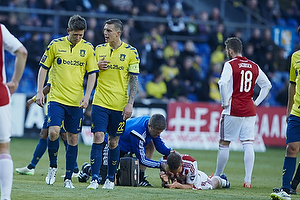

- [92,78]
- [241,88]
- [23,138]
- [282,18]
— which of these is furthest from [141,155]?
[282,18]

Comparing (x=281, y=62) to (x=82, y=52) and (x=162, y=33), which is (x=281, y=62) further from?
(x=82, y=52)

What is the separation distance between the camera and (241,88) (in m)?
9.58

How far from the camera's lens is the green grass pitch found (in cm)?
682

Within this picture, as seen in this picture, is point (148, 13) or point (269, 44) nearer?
point (148, 13)

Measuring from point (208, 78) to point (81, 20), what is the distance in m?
13.0

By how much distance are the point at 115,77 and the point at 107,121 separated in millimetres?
686

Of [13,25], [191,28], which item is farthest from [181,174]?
[191,28]

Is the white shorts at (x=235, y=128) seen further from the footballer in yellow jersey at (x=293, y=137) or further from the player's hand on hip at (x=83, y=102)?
the player's hand on hip at (x=83, y=102)

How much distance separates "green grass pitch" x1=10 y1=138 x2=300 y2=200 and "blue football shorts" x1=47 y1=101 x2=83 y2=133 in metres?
0.90

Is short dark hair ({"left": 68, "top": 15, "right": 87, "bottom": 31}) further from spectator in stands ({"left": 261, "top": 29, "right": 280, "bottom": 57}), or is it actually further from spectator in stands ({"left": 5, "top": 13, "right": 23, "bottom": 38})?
spectator in stands ({"left": 261, "top": 29, "right": 280, "bottom": 57})

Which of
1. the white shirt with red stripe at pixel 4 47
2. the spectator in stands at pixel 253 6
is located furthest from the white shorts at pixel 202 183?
the spectator in stands at pixel 253 6

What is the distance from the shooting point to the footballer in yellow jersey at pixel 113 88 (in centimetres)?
790

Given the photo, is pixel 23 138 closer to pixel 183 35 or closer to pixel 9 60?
pixel 9 60

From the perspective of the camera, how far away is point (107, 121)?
7902mm
